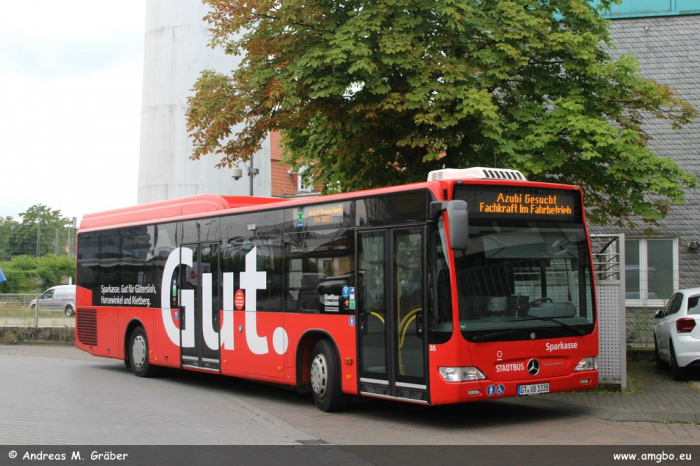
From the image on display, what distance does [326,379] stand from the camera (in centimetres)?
1130

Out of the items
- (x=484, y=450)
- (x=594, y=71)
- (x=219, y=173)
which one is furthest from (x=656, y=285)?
(x=219, y=173)

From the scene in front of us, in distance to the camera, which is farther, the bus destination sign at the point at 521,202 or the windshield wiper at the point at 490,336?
the bus destination sign at the point at 521,202

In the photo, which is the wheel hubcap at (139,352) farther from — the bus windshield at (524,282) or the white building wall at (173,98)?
the white building wall at (173,98)

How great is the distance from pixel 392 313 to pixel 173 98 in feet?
86.4

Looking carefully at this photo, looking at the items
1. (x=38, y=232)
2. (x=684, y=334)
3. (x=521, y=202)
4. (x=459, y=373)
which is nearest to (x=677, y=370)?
(x=684, y=334)

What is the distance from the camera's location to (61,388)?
13969 millimetres

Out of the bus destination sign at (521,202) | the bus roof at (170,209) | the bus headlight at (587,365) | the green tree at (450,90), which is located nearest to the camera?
the bus destination sign at (521,202)

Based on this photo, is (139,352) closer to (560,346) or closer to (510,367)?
(510,367)

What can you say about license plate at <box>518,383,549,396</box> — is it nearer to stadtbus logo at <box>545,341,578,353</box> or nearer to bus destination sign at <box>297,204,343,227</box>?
stadtbus logo at <box>545,341,578,353</box>

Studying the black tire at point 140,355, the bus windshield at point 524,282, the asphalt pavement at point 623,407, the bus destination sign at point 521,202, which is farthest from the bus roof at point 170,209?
the bus windshield at point 524,282

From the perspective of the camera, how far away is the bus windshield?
9.62 m

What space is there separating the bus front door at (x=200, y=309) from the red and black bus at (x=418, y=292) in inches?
13.7

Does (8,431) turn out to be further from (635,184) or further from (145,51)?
(145,51)

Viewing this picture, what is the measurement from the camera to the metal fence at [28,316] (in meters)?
27.8
